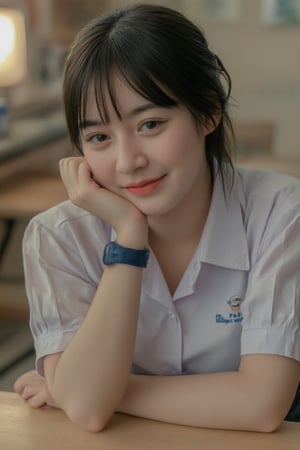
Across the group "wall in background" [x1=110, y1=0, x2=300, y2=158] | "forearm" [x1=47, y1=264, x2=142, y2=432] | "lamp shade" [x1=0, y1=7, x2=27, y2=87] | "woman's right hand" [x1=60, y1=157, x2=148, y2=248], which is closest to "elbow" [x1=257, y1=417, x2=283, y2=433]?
"forearm" [x1=47, y1=264, x2=142, y2=432]

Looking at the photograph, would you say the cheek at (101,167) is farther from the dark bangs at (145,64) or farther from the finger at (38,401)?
the finger at (38,401)

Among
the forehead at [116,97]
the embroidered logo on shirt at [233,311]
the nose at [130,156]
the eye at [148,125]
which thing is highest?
the forehead at [116,97]

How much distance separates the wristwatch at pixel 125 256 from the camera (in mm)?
1132

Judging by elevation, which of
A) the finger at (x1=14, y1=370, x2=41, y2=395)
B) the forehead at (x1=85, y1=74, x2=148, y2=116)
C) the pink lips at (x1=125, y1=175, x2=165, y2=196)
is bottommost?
the finger at (x1=14, y1=370, x2=41, y2=395)

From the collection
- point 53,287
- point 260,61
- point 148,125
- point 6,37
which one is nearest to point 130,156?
point 148,125

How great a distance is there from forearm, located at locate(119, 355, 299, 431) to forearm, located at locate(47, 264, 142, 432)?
0.04 metres

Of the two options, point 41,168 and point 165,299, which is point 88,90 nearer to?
point 165,299

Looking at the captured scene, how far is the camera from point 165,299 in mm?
1214

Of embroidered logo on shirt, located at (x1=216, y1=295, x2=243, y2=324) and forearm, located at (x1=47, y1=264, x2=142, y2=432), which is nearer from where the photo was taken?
forearm, located at (x1=47, y1=264, x2=142, y2=432)

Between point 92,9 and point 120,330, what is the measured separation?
4.23m

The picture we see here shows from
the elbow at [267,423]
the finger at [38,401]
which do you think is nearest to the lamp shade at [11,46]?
the finger at [38,401]

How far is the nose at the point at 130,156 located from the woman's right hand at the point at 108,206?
101mm

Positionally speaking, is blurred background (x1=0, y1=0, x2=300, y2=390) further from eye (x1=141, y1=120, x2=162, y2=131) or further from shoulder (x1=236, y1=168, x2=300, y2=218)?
eye (x1=141, y1=120, x2=162, y2=131)

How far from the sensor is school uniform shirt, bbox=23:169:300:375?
3.91 ft
